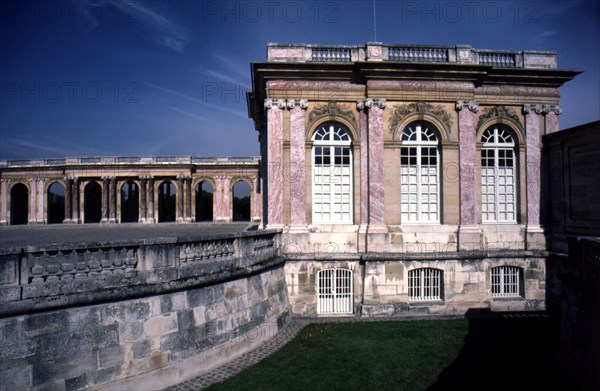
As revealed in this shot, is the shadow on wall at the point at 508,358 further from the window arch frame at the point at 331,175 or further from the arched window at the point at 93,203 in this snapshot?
the arched window at the point at 93,203

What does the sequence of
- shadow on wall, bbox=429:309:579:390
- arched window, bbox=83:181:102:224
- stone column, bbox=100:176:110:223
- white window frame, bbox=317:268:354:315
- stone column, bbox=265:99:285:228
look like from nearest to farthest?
shadow on wall, bbox=429:309:579:390
white window frame, bbox=317:268:354:315
stone column, bbox=265:99:285:228
stone column, bbox=100:176:110:223
arched window, bbox=83:181:102:224

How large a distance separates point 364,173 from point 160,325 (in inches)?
329

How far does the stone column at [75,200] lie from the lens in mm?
47000

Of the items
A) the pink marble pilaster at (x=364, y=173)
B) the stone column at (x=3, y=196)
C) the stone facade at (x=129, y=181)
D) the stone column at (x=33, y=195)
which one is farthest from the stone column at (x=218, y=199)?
the pink marble pilaster at (x=364, y=173)

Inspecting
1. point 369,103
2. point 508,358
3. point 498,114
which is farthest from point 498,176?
point 508,358

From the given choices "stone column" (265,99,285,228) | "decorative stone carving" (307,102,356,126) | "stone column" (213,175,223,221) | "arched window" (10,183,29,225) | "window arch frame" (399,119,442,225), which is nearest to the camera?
"stone column" (265,99,285,228)

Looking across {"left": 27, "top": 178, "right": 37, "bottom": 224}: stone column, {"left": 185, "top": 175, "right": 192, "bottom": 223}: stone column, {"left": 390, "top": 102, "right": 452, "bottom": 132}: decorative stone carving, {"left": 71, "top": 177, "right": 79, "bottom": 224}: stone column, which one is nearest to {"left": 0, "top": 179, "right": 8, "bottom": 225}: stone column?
{"left": 27, "top": 178, "right": 37, "bottom": 224}: stone column

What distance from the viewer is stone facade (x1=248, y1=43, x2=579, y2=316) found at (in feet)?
42.7

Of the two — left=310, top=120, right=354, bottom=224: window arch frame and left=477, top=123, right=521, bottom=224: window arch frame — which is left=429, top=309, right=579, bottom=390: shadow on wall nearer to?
left=477, top=123, right=521, bottom=224: window arch frame

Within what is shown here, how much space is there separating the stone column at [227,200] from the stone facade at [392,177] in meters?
34.7

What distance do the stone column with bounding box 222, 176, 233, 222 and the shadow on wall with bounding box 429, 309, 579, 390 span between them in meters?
37.8

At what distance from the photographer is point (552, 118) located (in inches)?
563

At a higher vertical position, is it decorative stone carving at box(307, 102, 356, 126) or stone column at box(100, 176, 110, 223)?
decorative stone carving at box(307, 102, 356, 126)

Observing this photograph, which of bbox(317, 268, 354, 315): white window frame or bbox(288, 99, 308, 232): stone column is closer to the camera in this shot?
bbox(317, 268, 354, 315): white window frame
